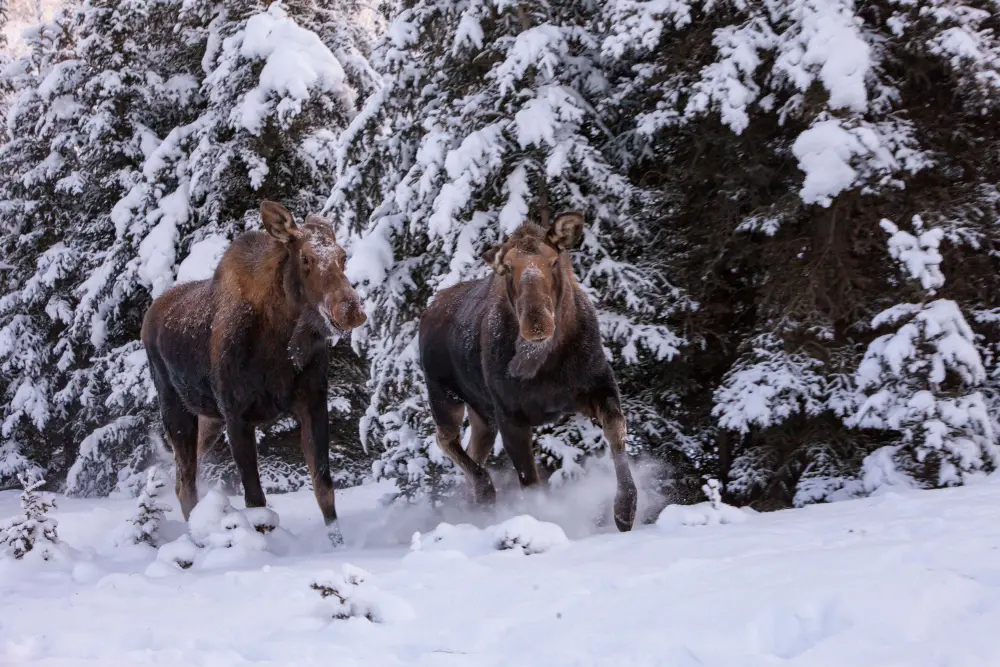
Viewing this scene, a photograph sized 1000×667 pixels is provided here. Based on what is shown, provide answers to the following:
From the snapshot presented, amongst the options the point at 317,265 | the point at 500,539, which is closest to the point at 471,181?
the point at 317,265

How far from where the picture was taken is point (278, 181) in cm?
1444

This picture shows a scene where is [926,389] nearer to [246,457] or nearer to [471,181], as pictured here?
[471,181]

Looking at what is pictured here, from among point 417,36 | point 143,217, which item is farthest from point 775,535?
point 143,217

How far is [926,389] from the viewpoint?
712 cm

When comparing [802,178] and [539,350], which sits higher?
[802,178]

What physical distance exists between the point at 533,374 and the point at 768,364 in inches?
114

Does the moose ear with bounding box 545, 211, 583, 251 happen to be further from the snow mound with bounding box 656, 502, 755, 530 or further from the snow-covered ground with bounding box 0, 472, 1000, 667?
the snow-covered ground with bounding box 0, 472, 1000, 667

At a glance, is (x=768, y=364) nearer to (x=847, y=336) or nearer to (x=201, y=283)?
(x=847, y=336)

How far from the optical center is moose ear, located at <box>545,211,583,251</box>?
6133 mm

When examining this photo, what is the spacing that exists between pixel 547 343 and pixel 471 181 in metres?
3.10

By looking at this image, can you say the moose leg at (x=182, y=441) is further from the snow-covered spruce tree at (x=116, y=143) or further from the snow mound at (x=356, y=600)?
the snow-covered spruce tree at (x=116, y=143)

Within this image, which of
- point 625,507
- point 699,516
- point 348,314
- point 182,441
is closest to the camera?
point 699,516

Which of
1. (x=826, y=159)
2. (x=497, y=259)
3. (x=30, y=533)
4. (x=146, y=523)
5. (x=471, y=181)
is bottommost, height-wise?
(x=146, y=523)

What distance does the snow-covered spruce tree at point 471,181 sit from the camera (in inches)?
340
